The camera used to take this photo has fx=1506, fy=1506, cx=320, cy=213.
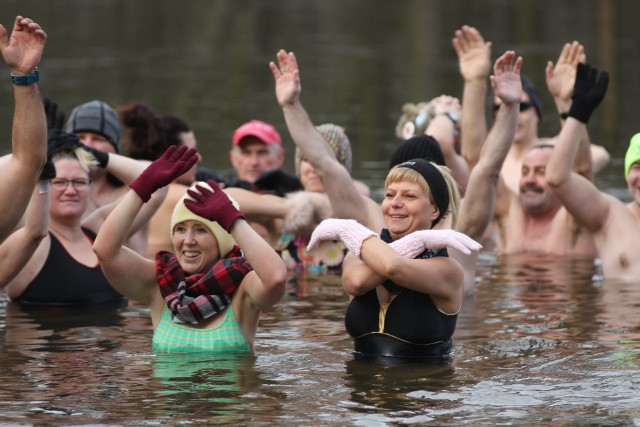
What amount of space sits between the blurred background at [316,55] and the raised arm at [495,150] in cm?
613

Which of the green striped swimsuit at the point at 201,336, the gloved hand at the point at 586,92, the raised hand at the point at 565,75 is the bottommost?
the green striped swimsuit at the point at 201,336

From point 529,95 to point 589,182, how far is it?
9.77 feet

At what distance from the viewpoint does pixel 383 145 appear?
2039 centimetres

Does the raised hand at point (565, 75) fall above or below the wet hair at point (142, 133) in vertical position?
above

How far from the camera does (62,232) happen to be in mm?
10625

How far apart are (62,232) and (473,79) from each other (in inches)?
127

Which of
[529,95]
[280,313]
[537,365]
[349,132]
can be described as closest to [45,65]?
[349,132]

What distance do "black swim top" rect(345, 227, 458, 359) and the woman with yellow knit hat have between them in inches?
20.3

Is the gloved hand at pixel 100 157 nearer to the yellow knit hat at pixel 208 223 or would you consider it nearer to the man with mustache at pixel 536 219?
the yellow knit hat at pixel 208 223

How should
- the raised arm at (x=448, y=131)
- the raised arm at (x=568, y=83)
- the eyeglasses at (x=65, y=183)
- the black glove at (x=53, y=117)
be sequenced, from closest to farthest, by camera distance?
the black glove at (x=53, y=117), the eyeglasses at (x=65, y=183), the raised arm at (x=568, y=83), the raised arm at (x=448, y=131)

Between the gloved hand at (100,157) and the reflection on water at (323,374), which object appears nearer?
the reflection on water at (323,374)

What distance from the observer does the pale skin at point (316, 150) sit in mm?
Answer: 9953

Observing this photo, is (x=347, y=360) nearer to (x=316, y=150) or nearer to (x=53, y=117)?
(x=316, y=150)

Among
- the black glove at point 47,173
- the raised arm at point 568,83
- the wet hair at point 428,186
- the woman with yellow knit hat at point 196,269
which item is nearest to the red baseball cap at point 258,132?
the raised arm at point 568,83
